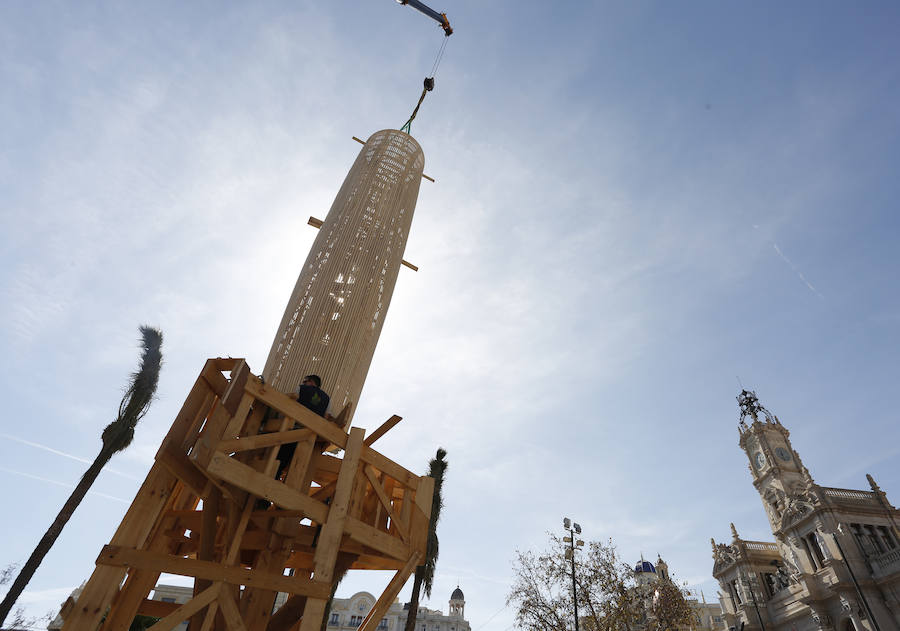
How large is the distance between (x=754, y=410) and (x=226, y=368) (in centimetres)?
4866

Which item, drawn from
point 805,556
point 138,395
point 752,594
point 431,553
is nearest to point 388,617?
point 752,594

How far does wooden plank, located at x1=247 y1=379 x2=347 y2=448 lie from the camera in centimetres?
493

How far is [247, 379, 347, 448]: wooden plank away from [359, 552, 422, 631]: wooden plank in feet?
6.22

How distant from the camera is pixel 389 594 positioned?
5.81 meters

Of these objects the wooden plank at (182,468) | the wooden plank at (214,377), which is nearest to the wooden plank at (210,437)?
the wooden plank at (182,468)

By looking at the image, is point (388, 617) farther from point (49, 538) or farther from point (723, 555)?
point (49, 538)

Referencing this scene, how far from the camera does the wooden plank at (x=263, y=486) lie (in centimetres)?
423

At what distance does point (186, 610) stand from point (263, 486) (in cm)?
116

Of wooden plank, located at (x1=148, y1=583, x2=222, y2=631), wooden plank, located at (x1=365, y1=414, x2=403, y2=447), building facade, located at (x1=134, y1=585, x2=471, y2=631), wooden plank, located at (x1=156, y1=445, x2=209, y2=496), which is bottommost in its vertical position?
wooden plank, located at (x1=148, y1=583, x2=222, y2=631)

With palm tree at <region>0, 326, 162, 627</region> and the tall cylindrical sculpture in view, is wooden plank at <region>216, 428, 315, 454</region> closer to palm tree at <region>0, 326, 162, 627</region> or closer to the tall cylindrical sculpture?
the tall cylindrical sculpture

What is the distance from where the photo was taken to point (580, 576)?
2331cm

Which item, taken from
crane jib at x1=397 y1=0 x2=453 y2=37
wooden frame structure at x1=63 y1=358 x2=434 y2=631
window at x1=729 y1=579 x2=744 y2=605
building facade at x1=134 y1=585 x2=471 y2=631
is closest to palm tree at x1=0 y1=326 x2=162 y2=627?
wooden frame structure at x1=63 y1=358 x2=434 y2=631

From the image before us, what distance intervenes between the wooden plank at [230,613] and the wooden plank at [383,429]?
86.3 inches

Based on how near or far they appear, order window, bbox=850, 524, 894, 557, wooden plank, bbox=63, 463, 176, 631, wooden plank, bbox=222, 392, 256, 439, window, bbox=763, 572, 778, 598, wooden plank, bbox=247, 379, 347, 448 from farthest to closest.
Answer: window, bbox=763, 572, 778, 598 → window, bbox=850, 524, 894, 557 → wooden plank, bbox=247, 379, 347, 448 → wooden plank, bbox=222, 392, 256, 439 → wooden plank, bbox=63, 463, 176, 631
